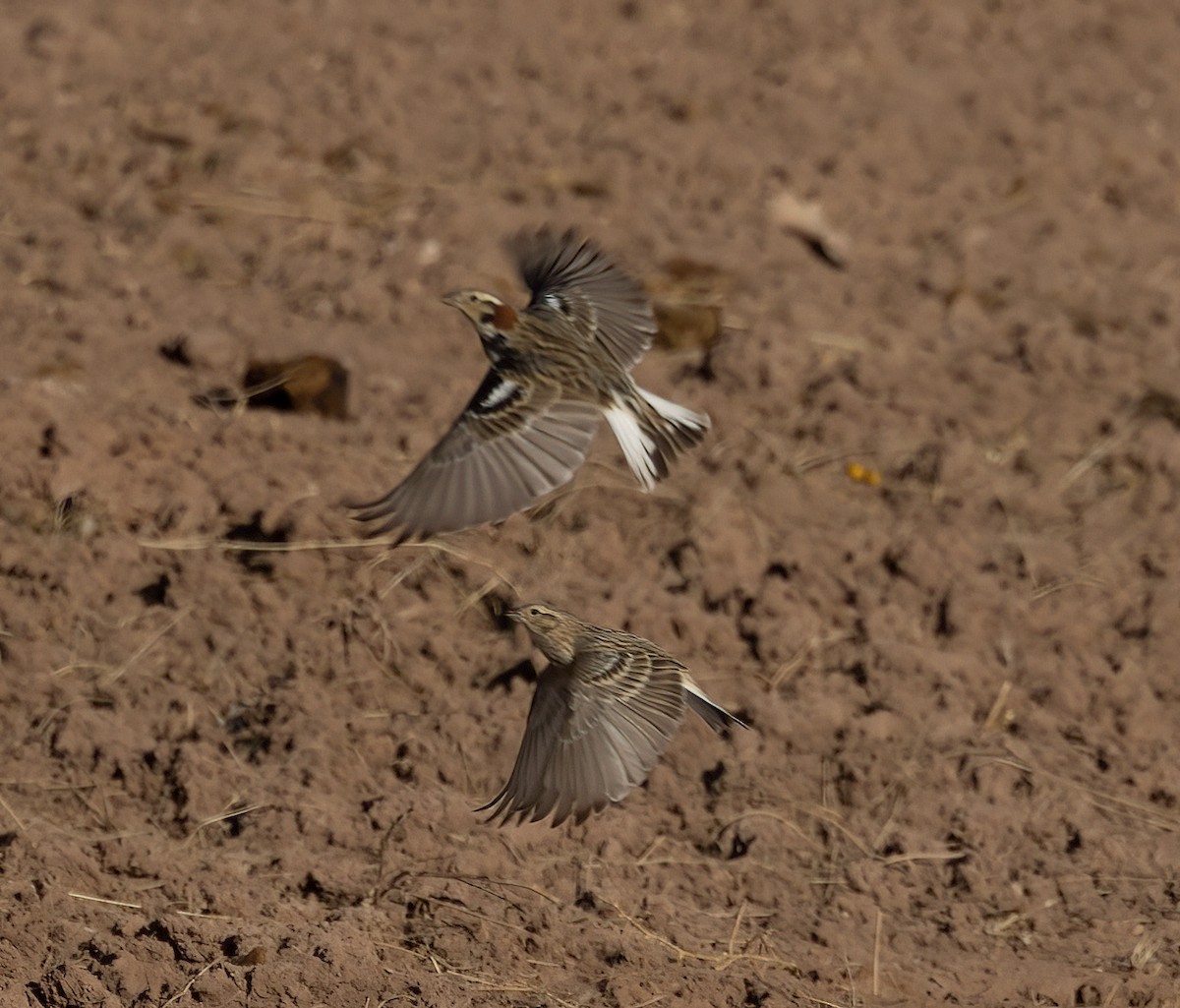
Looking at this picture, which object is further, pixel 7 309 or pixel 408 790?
pixel 7 309

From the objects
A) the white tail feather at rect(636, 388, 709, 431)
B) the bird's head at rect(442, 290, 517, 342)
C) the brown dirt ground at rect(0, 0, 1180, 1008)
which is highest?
the bird's head at rect(442, 290, 517, 342)

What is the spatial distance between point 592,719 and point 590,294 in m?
1.95

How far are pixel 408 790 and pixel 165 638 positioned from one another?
1.14m

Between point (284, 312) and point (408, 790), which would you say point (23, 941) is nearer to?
point (408, 790)

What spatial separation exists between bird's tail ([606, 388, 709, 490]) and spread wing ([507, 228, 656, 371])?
49cm

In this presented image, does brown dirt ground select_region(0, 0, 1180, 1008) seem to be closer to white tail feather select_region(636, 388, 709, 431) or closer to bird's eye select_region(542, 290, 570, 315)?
white tail feather select_region(636, 388, 709, 431)

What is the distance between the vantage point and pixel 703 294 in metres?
8.95

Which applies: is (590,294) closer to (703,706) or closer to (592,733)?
(703,706)

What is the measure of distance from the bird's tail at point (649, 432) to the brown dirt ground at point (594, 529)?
82 centimetres

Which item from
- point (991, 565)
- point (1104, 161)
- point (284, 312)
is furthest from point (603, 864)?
point (1104, 161)

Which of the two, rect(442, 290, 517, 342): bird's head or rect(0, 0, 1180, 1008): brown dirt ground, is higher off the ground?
rect(442, 290, 517, 342): bird's head

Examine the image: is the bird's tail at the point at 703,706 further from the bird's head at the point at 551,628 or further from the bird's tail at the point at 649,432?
the bird's tail at the point at 649,432

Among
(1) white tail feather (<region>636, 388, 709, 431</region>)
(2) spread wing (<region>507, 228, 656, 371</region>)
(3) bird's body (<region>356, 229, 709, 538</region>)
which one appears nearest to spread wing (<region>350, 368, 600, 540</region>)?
(3) bird's body (<region>356, 229, 709, 538</region>)

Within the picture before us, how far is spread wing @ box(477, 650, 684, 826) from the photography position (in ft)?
17.8
